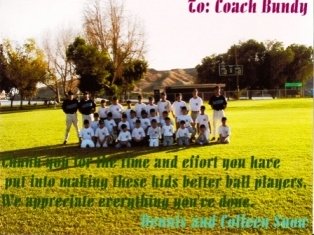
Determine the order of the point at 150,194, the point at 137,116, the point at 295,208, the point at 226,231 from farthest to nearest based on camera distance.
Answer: the point at 137,116 → the point at 150,194 → the point at 295,208 → the point at 226,231

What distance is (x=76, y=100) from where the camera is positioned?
12.2 m

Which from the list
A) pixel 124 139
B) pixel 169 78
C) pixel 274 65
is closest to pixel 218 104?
pixel 124 139

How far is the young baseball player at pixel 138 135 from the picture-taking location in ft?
36.6

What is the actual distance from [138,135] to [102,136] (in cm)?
89

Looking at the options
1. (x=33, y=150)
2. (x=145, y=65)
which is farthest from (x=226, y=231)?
(x=145, y=65)

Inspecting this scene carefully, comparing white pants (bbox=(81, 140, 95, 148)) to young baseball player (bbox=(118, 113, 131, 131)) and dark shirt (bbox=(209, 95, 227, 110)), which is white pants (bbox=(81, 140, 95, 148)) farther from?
dark shirt (bbox=(209, 95, 227, 110))

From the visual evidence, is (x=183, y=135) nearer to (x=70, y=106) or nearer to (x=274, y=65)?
(x=70, y=106)

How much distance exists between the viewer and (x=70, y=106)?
1220 centimetres

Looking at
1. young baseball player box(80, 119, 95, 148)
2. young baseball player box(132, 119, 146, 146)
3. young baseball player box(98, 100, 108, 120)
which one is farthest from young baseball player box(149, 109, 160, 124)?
young baseball player box(80, 119, 95, 148)

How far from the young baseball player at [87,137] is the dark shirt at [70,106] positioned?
1.07 meters

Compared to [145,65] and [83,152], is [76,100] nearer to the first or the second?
[83,152]

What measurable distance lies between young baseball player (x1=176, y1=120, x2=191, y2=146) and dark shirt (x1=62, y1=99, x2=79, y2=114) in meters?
2.99

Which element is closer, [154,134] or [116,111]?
[154,134]

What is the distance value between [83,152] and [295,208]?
540 centimetres
